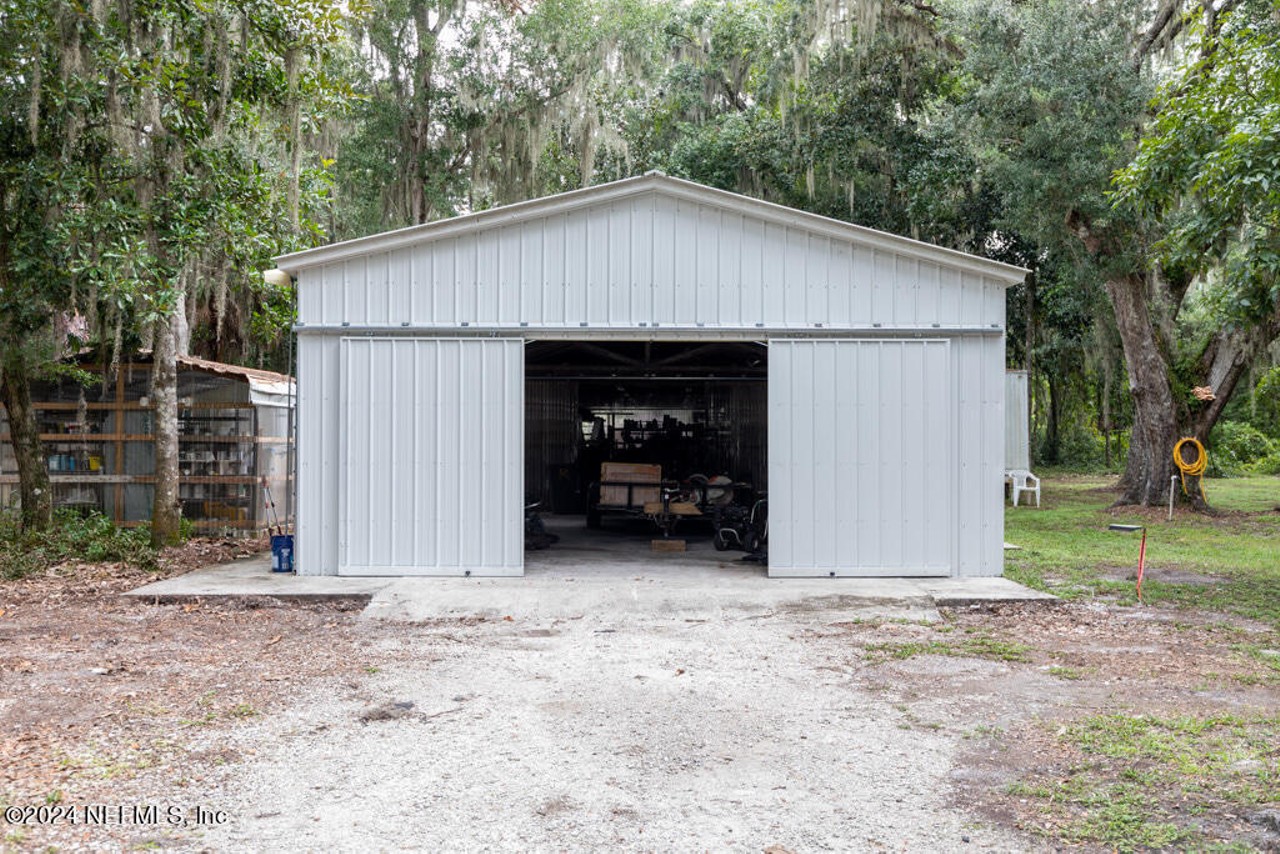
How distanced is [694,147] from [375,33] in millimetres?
5956

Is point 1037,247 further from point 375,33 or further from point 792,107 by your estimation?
point 375,33

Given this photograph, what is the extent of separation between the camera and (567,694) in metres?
5.95

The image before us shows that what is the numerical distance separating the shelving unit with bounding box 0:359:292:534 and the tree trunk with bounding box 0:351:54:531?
1297 mm

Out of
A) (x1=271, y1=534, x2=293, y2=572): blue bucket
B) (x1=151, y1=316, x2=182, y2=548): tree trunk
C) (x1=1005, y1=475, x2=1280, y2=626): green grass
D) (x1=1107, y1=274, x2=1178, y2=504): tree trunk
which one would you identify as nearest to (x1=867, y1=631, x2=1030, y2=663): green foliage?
(x1=1005, y1=475, x2=1280, y2=626): green grass

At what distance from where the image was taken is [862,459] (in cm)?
959

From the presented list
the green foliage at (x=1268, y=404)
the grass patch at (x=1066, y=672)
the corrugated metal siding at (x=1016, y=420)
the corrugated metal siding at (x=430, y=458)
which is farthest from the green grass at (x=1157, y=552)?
the green foliage at (x=1268, y=404)

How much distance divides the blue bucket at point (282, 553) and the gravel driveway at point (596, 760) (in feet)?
→ 9.74

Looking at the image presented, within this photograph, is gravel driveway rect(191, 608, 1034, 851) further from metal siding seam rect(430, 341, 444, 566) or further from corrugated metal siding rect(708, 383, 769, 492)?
corrugated metal siding rect(708, 383, 769, 492)

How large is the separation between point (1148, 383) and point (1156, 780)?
1429 cm

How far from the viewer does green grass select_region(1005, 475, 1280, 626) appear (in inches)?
364

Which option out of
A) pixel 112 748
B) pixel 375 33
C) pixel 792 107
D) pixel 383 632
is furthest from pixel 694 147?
pixel 112 748

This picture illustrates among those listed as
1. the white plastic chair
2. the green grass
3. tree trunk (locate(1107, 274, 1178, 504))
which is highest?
tree trunk (locate(1107, 274, 1178, 504))

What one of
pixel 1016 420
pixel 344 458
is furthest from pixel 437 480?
pixel 1016 420

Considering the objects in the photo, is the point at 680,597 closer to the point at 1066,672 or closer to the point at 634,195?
the point at 1066,672
